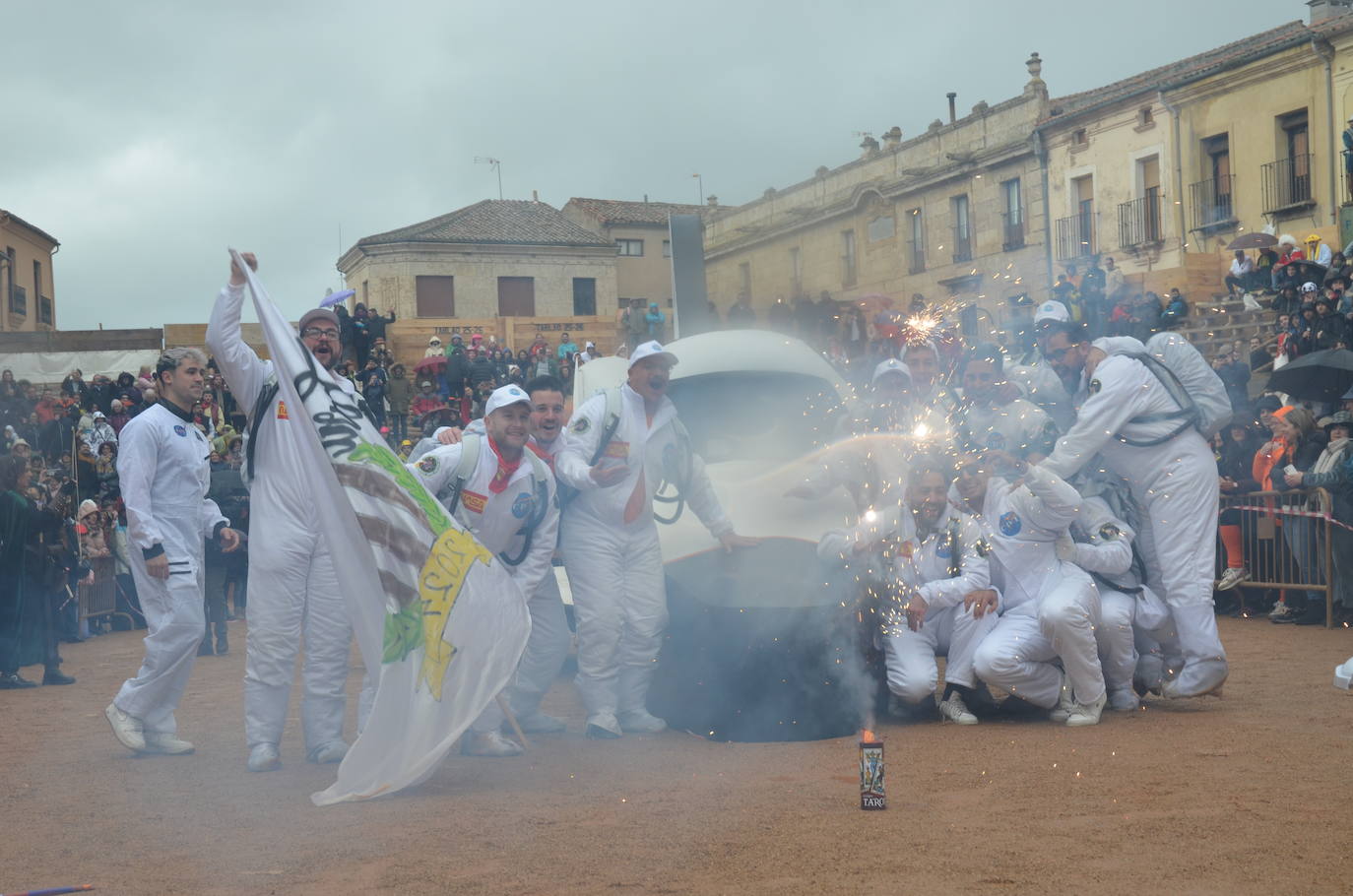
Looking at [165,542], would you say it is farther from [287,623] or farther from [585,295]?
[585,295]

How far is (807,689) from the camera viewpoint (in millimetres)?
7559

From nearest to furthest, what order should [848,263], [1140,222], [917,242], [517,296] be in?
[848,263] → [917,242] → [1140,222] → [517,296]

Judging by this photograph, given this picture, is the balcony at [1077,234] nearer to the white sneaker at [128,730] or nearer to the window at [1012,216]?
the window at [1012,216]

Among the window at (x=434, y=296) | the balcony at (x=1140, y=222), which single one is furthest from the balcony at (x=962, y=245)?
the window at (x=434, y=296)

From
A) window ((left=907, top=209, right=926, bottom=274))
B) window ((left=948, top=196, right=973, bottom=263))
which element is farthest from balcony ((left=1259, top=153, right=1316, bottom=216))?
window ((left=907, top=209, right=926, bottom=274))

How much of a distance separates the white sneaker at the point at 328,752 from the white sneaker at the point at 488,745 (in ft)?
2.16

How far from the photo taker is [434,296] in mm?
51562

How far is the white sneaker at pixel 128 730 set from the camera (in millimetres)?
7512

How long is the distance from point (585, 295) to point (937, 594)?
4897 centimetres

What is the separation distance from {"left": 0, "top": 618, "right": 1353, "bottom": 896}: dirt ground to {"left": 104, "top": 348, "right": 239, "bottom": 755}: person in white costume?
0.26 meters

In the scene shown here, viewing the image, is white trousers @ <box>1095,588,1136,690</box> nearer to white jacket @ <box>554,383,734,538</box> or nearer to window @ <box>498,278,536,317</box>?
white jacket @ <box>554,383,734,538</box>

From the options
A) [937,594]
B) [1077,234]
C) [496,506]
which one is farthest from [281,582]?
[1077,234]

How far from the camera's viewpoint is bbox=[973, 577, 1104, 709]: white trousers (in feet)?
25.1

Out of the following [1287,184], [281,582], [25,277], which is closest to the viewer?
[281,582]
